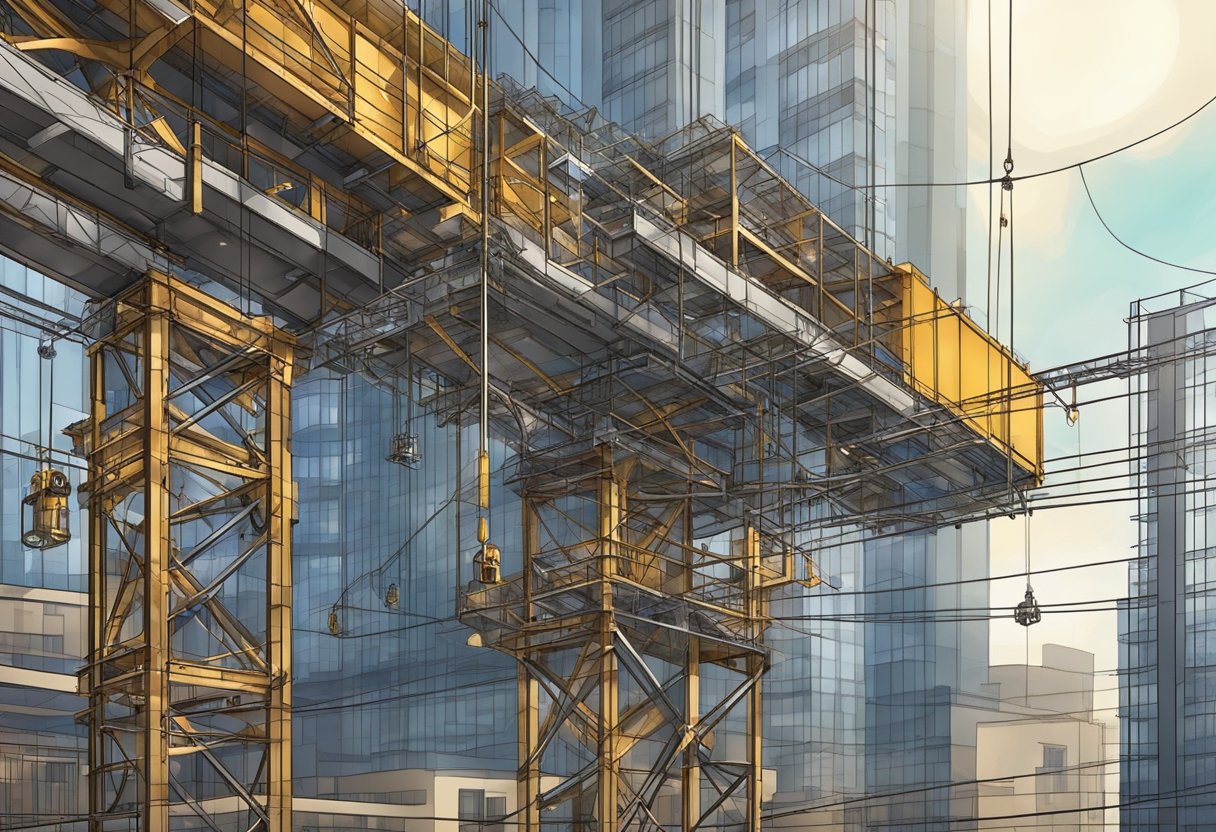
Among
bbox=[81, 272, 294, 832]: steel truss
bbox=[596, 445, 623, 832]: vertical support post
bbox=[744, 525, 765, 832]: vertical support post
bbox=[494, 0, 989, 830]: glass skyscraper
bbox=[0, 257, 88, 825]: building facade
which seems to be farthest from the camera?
bbox=[494, 0, 989, 830]: glass skyscraper

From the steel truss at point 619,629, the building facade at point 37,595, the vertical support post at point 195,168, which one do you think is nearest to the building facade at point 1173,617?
the steel truss at point 619,629

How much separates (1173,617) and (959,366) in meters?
9.53

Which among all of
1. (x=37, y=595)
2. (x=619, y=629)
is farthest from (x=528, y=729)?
(x=37, y=595)

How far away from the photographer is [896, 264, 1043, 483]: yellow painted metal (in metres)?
23.9

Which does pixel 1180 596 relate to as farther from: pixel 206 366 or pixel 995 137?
pixel 206 366

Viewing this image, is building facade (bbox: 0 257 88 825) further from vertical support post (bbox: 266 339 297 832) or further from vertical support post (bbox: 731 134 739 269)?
vertical support post (bbox: 731 134 739 269)

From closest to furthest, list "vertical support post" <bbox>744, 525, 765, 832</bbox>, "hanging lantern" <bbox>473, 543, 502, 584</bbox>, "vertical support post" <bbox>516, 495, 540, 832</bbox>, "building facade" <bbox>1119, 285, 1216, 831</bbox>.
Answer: "hanging lantern" <bbox>473, 543, 502, 584</bbox> < "vertical support post" <bbox>516, 495, 540, 832</bbox> < "vertical support post" <bbox>744, 525, 765, 832</bbox> < "building facade" <bbox>1119, 285, 1216, 831</bbox>

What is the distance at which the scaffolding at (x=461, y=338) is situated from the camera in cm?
1720

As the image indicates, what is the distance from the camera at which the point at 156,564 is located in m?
17.5

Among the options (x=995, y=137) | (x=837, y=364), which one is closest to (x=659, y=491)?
(x=837, y=364)

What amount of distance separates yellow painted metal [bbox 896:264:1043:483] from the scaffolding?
72mm

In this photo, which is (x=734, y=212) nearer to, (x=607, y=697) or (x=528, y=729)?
(x=607, y=697)

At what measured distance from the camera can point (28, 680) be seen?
31.4 m

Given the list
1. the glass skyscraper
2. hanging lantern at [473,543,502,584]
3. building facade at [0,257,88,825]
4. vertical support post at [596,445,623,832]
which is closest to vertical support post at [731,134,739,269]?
vertical support post at [596,445,623,832]
